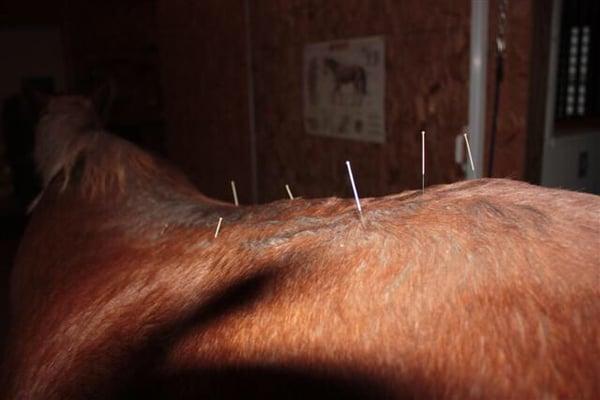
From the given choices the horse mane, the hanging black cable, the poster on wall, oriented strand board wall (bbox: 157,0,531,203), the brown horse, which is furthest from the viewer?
the poster on wall

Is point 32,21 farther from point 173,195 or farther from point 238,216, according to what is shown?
point 238,216

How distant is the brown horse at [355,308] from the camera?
443mm

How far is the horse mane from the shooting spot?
1.31 m

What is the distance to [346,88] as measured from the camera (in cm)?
276

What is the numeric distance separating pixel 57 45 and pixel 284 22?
355 cm

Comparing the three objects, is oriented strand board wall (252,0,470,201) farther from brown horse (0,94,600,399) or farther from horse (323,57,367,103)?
brown horse (0,94,600,399)

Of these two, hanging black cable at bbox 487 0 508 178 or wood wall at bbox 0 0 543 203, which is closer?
hanging black cable at bbox 487 0 508 178

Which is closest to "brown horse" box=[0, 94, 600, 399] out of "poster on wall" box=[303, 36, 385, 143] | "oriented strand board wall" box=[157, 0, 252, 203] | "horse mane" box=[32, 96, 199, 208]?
"horse mane" box=[32, 96, 199, 208]

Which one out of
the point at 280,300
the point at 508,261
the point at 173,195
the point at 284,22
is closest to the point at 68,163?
the point at 173,195

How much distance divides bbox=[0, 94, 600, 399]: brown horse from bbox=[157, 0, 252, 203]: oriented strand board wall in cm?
298

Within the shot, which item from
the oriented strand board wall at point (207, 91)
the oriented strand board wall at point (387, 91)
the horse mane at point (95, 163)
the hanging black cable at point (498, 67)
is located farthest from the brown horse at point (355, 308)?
the oriented strand board wall at point (207, 91)

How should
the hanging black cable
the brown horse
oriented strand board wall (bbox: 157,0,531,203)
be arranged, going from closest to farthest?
1. the brown horse
2. the hanging black cable
3. oriented strand board wall (bbox: 157,0,531,203)

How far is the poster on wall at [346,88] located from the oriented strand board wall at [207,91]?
817 mm

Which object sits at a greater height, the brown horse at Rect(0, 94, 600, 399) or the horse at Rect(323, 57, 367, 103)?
the horse at Rect(323, 57, 367, 103)
